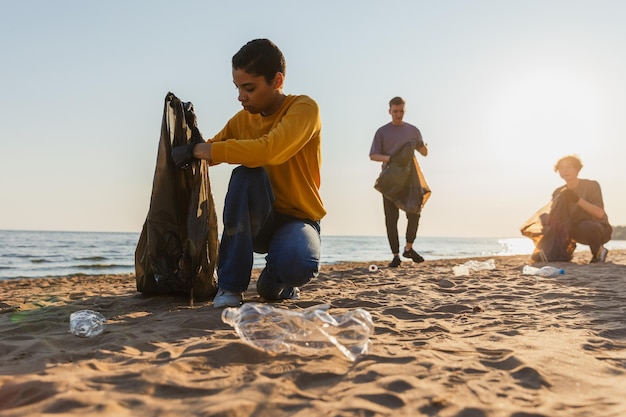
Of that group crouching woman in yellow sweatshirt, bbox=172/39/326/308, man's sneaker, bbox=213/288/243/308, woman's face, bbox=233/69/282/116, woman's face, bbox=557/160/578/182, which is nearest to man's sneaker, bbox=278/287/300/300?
crouching woman in yellow sweatshirt, bbox=172/39/326/308

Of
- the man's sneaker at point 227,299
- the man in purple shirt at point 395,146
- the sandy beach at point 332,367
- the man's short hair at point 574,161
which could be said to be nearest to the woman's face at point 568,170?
the man's short hair at point 574,161

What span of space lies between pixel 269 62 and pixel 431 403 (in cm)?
205

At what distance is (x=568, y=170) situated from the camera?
20.8 ft

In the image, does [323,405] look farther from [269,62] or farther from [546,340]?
[269,62]

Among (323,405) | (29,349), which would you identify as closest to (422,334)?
(323,405)

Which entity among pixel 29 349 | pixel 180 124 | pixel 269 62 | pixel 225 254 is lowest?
pixel 29 349

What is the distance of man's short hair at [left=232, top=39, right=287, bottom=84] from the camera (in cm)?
275

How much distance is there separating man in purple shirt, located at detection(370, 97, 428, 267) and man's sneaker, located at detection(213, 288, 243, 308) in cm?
386

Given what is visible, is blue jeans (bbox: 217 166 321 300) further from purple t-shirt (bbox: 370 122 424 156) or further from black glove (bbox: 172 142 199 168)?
purple t-shirt (bbox: 370 122 424 156)

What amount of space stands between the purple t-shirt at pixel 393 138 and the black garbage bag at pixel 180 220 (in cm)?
384

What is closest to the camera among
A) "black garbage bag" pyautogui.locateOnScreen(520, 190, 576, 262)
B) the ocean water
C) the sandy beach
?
the sandy beach

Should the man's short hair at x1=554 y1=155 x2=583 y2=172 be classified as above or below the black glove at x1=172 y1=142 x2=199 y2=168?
above

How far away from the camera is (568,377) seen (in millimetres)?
1622

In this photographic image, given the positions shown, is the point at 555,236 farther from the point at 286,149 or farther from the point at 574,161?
the point at 286,149
